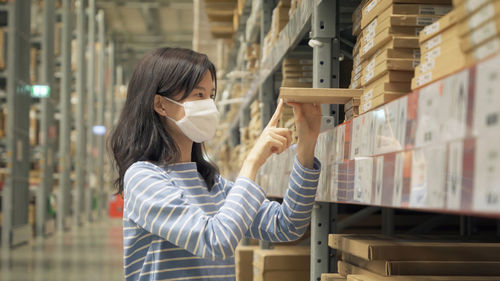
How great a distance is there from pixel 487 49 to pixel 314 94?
0.84 meters

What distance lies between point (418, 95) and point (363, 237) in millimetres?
1123

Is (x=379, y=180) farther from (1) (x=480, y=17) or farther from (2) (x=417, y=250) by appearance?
(2) (x=417, y=250)

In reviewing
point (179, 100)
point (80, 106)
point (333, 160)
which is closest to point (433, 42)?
point (333, 160)

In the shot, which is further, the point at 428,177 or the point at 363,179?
the point at 363,179

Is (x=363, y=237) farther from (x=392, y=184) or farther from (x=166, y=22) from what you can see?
(x=166, y=22)

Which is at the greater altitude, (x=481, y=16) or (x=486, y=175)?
(x=481, y=16)

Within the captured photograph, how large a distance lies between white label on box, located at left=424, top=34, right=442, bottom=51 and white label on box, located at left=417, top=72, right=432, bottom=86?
0.21 ft

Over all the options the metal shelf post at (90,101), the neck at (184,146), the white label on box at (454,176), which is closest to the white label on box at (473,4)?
the white label on box at (454,176)

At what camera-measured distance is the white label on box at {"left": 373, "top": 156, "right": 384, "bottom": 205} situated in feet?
4.41

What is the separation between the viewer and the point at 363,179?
151 centimetres

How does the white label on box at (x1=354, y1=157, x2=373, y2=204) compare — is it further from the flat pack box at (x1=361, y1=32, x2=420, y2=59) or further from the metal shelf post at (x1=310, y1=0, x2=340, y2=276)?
the metal shelf post at (x1=310, y1=0, x2=340, y2=276)

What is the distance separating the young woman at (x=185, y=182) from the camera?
68.5 inches

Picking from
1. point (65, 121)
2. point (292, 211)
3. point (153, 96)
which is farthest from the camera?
point (65, 121)

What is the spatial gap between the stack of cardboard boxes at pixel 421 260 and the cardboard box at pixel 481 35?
2.93 feet
